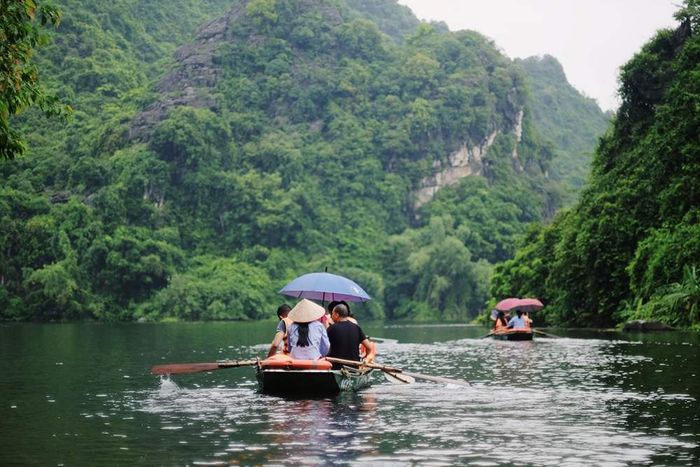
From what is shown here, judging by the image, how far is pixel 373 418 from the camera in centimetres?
1639

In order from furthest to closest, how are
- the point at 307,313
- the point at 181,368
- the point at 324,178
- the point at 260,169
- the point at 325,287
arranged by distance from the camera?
the point at 324,178
the point at 260,169
the point at 325,287
the point at 181,368
the point at 307,313

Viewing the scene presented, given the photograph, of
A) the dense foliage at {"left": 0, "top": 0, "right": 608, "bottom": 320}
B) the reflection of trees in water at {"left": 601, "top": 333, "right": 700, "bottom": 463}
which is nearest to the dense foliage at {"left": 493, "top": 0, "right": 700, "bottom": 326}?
the reflection of trees in water at {"left": 601, "top": 333, "right": 700, "bottom": 463}

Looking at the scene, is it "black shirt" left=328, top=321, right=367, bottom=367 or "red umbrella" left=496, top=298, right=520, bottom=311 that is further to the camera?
"red umbrella" left=496, top=298, right=520, bottom=311

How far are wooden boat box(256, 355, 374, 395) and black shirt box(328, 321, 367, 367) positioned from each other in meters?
1.02

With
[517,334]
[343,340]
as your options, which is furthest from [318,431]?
[517,334]

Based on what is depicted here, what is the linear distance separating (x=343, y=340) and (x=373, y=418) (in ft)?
15.7

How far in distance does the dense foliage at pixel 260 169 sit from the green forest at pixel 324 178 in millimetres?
314

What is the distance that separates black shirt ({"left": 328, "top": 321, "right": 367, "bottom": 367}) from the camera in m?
21.1

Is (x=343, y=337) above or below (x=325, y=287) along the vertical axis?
below

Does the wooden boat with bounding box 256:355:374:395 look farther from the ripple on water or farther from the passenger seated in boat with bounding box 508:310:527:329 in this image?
the passenger seated in boat with bounding box 508:310:527:329

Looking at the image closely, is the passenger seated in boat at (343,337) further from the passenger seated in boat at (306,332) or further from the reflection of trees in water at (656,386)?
the reflection of trees in water at (656,386)

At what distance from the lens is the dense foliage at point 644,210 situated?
4891 cm

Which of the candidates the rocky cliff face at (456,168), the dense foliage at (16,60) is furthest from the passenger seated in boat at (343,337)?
the rocky cliff face at (456,168)

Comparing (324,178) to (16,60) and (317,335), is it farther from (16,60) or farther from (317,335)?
(16,60)
